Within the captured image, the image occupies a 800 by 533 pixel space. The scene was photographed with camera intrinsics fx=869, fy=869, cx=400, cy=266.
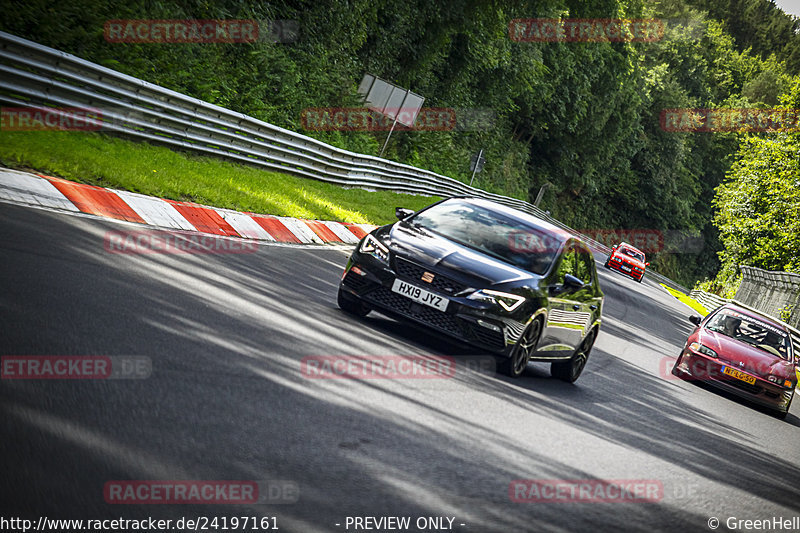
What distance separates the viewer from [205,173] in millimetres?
15195

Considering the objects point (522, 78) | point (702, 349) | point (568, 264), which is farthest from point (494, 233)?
point (522, 78)

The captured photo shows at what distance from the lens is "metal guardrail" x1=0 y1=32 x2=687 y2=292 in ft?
39.1

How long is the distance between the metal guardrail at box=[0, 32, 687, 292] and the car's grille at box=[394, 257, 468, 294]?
656 cm

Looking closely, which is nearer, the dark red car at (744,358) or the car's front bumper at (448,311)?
the car's front bumper at (448,311)

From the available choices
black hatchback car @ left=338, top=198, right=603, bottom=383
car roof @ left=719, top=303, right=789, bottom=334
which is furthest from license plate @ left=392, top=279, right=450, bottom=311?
car roof @ left=719, top=303, right=789, bottom=334

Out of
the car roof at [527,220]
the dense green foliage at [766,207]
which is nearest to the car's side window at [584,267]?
the car roof at [527,220]

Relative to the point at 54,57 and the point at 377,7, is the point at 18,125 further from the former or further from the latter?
the point at 377,7

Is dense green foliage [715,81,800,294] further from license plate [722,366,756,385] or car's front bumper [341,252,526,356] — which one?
car's front bumper [341,252,526,356]

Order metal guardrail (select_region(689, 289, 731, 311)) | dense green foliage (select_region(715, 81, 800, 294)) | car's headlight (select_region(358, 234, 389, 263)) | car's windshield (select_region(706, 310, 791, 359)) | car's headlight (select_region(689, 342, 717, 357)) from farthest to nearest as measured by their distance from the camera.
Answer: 1. dense green foliage (select_region(715, 81, 800, 294))
2. metal guardrail (select_region(689, 289, 731, 311))
3. car's windshield (select_region(706, 310, 791, 359))
4. car's headlight (select_region(689, 342, 717, 357))
5. car's headlight (select_region(358, 234, 389, 263))

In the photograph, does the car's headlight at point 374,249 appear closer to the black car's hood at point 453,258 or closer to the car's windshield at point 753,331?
the black car's hood at point 453,258

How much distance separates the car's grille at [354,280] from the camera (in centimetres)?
870

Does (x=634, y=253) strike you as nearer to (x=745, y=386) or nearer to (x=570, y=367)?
(x=745, y=386)

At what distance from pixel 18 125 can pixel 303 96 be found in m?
16.0

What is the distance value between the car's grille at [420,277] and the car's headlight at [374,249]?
183mm
